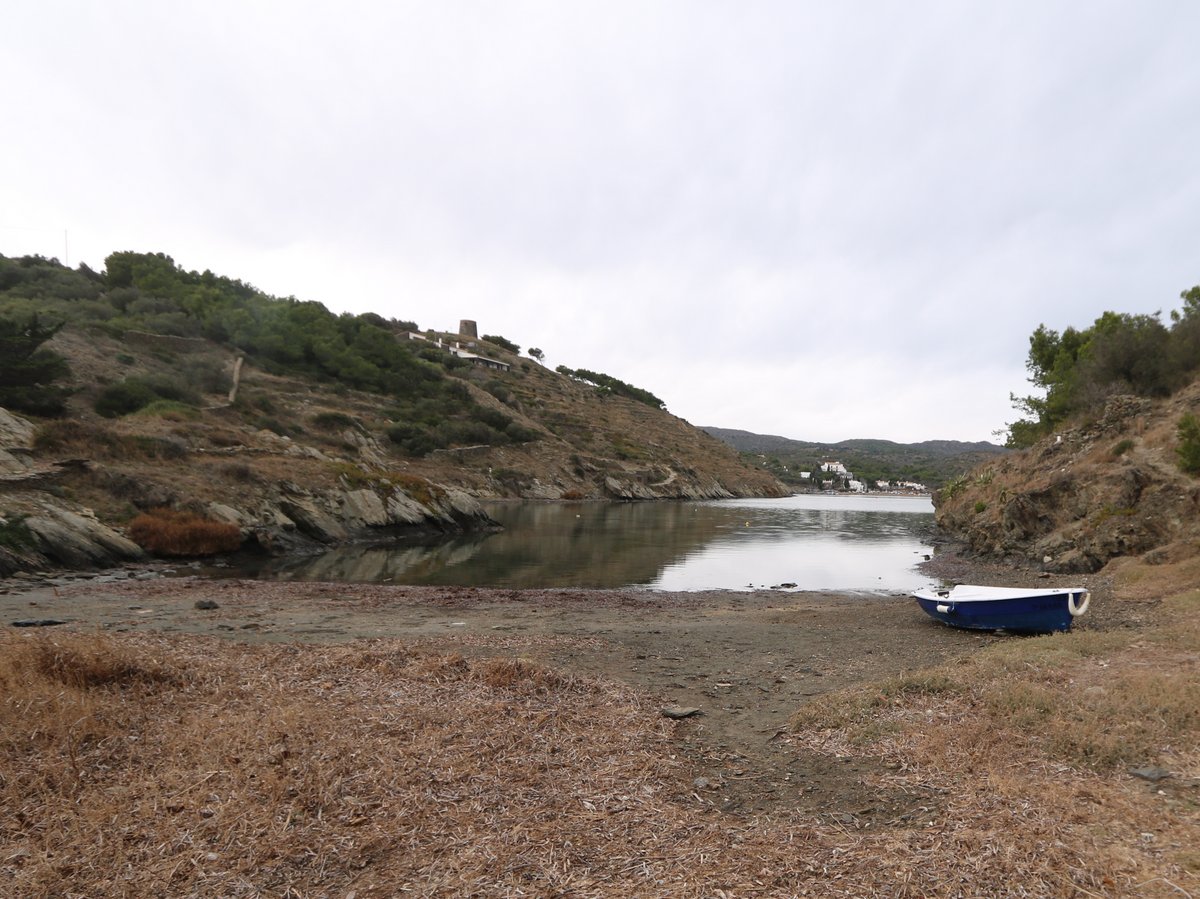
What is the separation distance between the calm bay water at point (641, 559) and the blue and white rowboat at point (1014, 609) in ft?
35.1

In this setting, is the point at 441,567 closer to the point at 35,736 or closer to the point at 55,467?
the point at 55,467

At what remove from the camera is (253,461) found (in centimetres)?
3575

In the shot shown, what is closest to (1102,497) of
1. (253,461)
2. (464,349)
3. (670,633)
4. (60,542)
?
(670,633)

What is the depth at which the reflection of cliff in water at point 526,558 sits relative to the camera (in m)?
26.1

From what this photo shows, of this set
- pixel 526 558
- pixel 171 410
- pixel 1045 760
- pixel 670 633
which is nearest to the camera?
pixel 1045 760

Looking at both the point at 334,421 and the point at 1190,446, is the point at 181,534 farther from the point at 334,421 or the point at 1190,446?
the point at 334,421

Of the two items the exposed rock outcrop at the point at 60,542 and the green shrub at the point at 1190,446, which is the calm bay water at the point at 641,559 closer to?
the exposed rock outcrop at the point at 60,542

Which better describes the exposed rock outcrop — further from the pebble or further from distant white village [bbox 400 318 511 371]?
distant white village [bbox 400 318 511 371]

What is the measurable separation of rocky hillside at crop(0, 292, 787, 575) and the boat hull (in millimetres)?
26486

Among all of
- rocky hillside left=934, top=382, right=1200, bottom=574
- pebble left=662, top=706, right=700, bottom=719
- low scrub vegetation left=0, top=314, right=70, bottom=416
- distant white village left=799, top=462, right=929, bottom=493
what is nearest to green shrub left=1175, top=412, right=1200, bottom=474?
rocky hillside left=934, top=382, right=1200, bottom=574

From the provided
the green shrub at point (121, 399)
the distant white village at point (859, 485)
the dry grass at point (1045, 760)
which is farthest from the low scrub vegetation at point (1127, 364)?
the distant white village at point (859, 485)

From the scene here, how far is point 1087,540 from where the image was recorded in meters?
23.7

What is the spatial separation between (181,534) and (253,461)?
9993 millimetres

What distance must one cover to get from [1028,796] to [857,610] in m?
15.0
